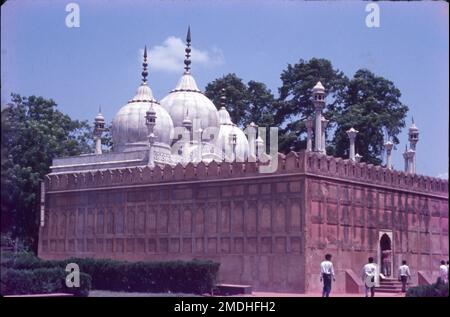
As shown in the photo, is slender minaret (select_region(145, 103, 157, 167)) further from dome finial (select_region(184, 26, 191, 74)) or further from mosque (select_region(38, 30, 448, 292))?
dome finial (select_region(184, 26, 191, 74))

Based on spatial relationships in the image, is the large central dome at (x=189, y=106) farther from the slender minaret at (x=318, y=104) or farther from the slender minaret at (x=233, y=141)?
the slender minaret at (x=318, y=104)

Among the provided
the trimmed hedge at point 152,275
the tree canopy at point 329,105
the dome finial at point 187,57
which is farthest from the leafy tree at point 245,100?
the trimmed hedge at point 152,275

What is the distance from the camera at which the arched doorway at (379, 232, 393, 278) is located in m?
27.0

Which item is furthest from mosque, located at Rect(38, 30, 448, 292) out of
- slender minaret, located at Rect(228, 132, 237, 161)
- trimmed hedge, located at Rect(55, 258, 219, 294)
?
slender minaret, located at Rect(228, 132, 237, 161)

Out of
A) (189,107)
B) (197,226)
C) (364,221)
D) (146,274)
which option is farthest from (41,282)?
(189,107)

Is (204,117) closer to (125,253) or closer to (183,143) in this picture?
(183,143)

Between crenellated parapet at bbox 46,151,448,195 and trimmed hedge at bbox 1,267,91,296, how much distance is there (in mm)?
7179

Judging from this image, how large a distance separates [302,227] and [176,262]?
410cm

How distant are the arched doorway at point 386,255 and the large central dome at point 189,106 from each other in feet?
38.3

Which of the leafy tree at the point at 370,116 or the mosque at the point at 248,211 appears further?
the leafy tree at the point at 370,116

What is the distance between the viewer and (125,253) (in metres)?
28.4

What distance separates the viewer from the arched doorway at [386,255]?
26953 mm

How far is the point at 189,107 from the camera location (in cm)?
3631
